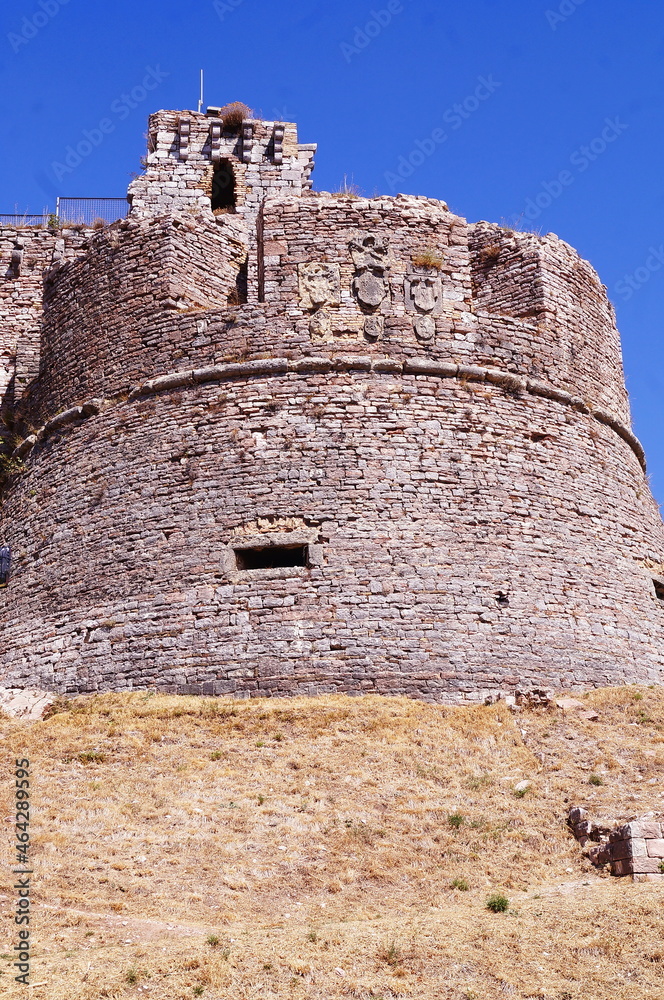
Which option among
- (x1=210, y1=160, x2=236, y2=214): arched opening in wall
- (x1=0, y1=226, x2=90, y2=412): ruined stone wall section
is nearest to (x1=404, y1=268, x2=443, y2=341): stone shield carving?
(x1=210, y1=160, x2=236, y2=214): arched opening in wall

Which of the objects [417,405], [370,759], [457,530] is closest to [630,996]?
[370,759]

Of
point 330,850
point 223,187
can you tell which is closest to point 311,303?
point 223,187

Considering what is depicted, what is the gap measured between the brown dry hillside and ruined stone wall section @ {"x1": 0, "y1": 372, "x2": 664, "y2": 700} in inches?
27.3

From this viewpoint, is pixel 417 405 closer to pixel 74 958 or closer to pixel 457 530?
pixel 457 530

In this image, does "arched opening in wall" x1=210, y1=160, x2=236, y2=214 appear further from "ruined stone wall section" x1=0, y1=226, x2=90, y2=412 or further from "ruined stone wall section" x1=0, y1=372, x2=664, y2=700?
"ruined stone wall section" x1=0, y1=372, x2=664, y2=700

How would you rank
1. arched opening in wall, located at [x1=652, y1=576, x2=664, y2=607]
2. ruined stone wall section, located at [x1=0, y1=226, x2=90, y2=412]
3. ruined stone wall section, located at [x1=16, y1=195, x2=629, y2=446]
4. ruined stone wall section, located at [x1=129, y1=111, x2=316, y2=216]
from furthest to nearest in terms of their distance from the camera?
ruined stone wall section, located at [x1=129, y1=111, x2=316, y2=216], ruined stone wall section, located at [x1=0, y1=226, x2=90, y2=412], arched opening in wall, located at [x1=652, y1=576, x2=664, y2=607], ruined stone wall section, located at [x1=16, y1=195, x2=629, y2=446]

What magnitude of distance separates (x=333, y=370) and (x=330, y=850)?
22.3ft

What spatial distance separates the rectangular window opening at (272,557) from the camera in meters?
13.4

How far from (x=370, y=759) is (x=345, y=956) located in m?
3.65

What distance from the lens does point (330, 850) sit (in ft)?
30.6

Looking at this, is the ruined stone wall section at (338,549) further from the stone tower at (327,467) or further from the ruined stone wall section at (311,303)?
the ruined stone wall section at (311,303)

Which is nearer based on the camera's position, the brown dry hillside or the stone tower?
the brown dry hillside

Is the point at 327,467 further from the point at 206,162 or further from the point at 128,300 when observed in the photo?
the point at 206,162

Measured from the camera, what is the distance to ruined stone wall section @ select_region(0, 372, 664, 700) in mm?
12867
